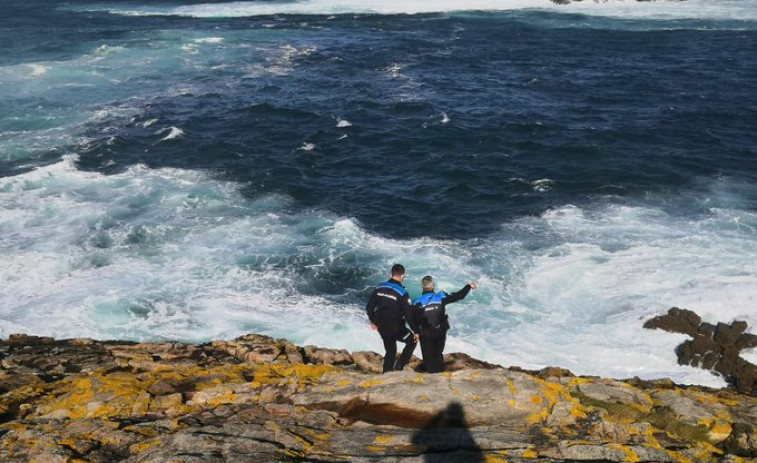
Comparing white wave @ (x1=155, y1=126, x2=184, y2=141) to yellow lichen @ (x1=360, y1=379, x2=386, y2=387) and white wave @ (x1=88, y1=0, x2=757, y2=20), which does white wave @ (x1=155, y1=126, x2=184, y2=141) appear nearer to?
yellow lichen @ (x1=360, y1=379, x2=386, y2=387)

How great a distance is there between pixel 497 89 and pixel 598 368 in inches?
1387

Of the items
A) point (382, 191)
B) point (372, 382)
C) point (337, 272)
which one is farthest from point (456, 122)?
point (372, 382)

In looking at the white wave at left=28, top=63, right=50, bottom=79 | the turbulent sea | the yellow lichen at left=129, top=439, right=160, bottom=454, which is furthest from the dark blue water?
the yellow lichen at left=129, top=439, right=160, bottom=454

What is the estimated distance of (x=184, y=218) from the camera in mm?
30031

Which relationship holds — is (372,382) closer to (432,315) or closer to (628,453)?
(432,315)

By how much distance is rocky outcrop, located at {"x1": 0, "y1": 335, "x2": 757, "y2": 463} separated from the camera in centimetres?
1000

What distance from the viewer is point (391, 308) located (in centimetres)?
1351

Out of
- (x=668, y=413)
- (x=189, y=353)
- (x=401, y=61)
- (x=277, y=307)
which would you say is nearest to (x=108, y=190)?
(x=277, y=307)

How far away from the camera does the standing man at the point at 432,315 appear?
13352 mm

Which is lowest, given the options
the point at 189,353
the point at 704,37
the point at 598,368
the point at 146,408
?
the point at 598,368

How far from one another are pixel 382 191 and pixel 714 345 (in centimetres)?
1830

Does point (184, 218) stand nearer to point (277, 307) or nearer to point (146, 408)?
point (277, 307)

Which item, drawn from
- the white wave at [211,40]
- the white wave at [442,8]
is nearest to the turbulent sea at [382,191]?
the white wave at [211,40]

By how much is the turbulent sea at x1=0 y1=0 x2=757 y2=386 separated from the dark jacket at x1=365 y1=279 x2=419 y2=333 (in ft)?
25.3
